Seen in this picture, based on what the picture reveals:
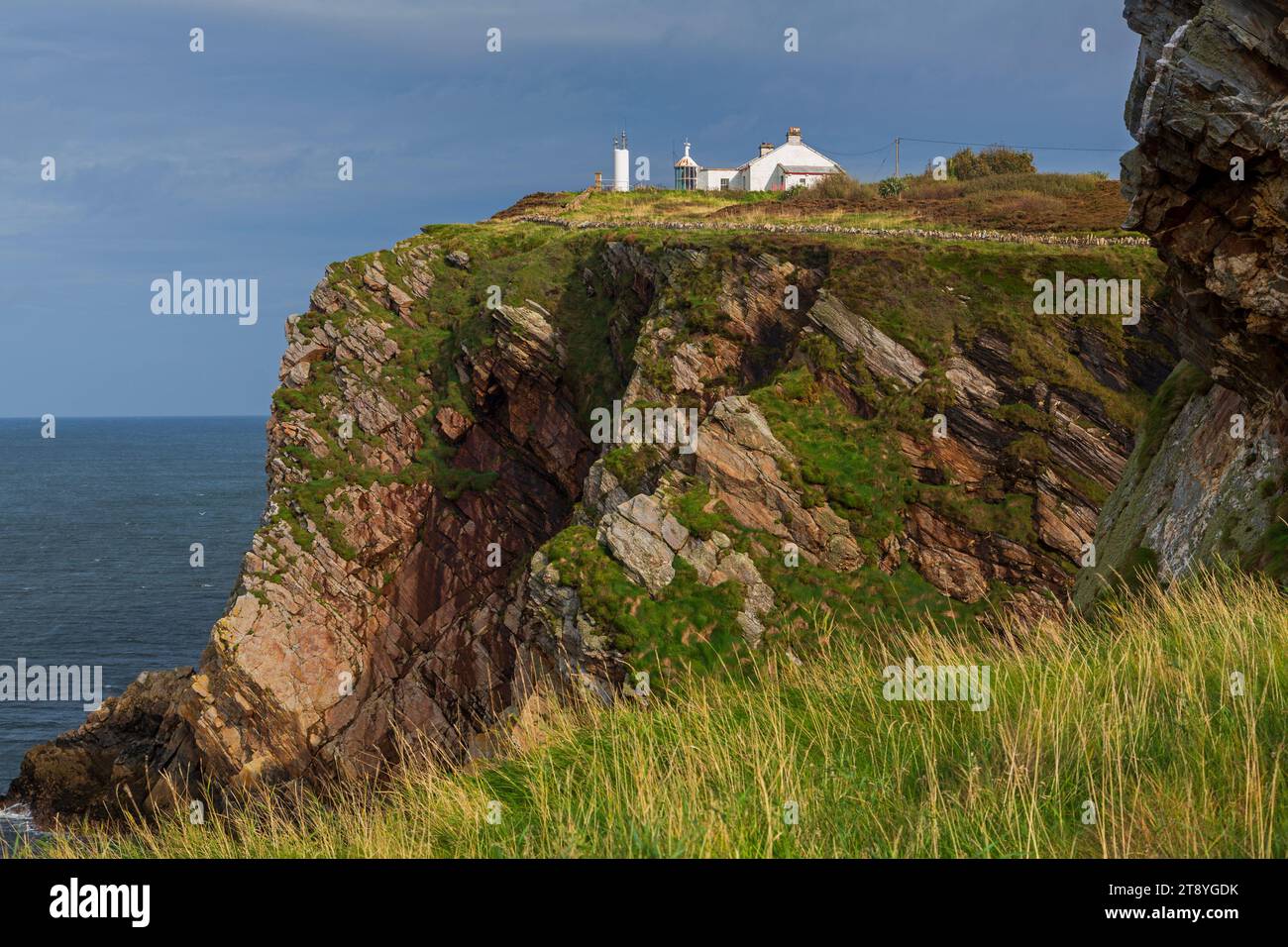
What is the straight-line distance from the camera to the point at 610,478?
33.4 metres

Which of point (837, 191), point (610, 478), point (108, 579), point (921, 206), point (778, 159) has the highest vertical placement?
point (778, 159)

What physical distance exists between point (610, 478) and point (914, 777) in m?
27.0

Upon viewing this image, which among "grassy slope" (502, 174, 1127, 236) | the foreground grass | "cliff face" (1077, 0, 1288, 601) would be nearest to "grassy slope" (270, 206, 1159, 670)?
"cliff face" (1077, 0, 1288, 601)

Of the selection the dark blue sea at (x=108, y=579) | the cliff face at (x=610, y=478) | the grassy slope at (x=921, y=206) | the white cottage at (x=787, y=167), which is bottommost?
the dark blue sea at (x=108, y=579)

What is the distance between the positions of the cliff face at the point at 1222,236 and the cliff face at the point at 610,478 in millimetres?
11026

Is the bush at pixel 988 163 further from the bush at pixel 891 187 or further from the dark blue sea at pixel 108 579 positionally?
the dark blue sea at pixel 108 579

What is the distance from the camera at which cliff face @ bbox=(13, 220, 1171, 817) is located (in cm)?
2903

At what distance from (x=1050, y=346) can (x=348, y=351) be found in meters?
32.6

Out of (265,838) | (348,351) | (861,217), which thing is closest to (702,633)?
(265,838)

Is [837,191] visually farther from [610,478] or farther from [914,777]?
[914,777]

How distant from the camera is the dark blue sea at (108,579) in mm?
58656

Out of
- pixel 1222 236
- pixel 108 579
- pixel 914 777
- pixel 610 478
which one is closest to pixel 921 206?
pixel 610 478

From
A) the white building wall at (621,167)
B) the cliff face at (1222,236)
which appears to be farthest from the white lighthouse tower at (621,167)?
the cliff face at (1222,236)

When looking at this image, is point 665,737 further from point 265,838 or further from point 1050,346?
point 1050,346
